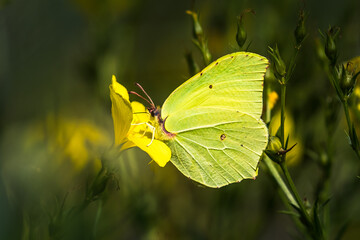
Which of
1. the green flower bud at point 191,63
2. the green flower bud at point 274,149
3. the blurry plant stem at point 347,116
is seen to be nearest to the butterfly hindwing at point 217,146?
the green flower bud at point 274,149

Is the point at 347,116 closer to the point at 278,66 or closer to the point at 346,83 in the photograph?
the point at 346,83

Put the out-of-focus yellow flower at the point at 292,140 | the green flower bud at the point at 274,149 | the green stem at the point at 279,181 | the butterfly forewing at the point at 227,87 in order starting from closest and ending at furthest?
the green flower bud at the point at 274,149
the green stem at the point at 279,181
the butterfly forewing at the point at 227,87
the out-of-focus yellow flower at the point at 292,140

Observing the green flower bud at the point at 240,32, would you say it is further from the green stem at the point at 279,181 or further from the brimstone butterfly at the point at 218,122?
A: the green stem at the point at 279,181

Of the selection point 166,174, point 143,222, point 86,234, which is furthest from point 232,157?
point 166,174

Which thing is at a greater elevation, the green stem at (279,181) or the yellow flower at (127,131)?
the yellow flower at (127,131)

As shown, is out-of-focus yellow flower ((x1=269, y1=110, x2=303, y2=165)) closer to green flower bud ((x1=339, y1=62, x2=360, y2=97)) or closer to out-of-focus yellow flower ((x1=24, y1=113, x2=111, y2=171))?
green flower bud ((x1=339, y1=62, x2=360, y2=97))

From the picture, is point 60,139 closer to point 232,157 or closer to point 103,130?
point 232,157
